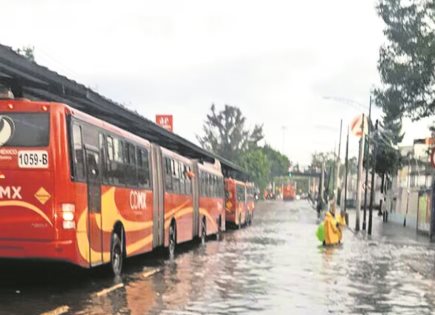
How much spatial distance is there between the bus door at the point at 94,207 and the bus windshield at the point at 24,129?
114cm

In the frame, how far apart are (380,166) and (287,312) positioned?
2509 inches

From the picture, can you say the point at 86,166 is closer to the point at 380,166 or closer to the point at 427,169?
the point at 427,169

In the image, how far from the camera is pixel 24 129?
39.0 ft

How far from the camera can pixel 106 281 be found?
1389cm

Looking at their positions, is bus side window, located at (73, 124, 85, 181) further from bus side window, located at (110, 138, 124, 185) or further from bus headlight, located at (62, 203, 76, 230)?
bus side window, located at (110, 138, 124, 185)

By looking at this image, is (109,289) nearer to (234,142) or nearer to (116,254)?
(116,254)

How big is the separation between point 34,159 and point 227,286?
4415 millimetres

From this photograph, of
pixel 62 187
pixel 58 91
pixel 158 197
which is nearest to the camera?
pixel 62 187

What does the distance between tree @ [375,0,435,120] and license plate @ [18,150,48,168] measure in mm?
13718

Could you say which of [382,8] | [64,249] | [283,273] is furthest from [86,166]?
[382,8]

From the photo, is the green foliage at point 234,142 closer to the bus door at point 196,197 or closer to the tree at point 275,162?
the tree at point 275,162

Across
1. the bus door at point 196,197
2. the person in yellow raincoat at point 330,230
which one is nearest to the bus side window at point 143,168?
the bus door at point 196,197

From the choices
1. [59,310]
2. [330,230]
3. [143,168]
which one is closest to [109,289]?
[59,310]

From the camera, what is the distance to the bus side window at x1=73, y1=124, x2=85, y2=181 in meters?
12.1
